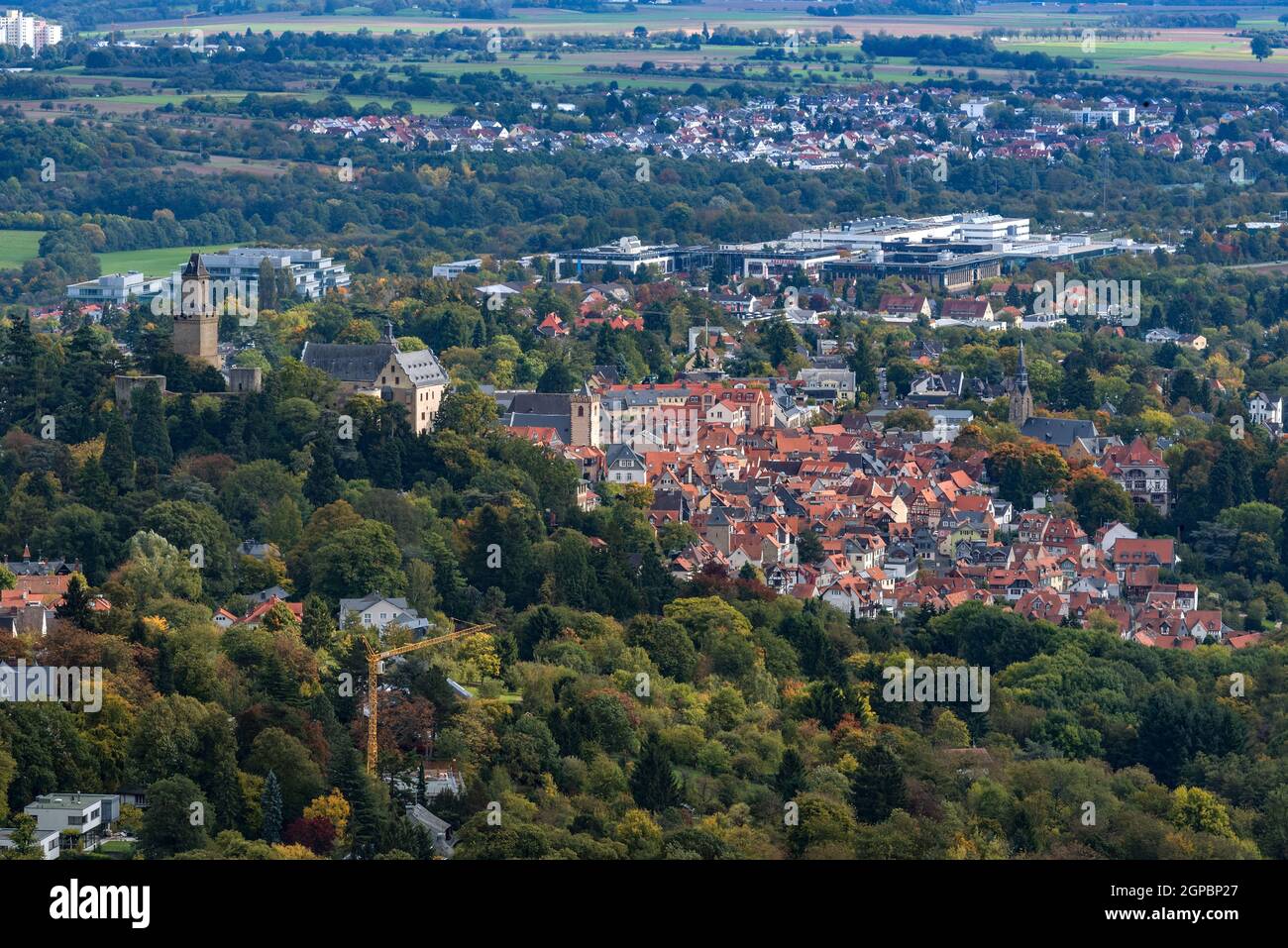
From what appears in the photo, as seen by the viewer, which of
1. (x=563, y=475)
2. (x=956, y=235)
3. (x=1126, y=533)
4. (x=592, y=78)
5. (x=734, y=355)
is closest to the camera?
(x=563, y=475)

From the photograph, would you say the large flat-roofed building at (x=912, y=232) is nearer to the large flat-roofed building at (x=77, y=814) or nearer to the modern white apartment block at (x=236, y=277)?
the modern white apartment block at (x=236, y=277)

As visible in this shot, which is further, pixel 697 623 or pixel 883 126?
pixel 883 126

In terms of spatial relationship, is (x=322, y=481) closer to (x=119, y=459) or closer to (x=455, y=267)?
(x=119, y=459)

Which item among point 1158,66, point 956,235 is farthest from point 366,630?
point 1158,66

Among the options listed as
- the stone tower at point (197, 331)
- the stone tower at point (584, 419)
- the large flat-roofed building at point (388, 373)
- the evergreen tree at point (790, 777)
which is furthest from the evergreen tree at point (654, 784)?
the stone tower at point (584, 419)

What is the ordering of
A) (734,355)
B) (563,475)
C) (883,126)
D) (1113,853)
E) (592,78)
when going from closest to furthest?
(1113,853) < (563,475) < (734,355) < (883,126) < (592,78)

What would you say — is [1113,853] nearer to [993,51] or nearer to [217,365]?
[217,365]
